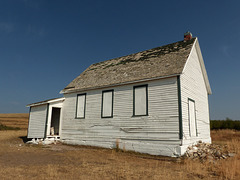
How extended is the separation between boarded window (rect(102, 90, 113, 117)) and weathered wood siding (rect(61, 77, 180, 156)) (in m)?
0.30

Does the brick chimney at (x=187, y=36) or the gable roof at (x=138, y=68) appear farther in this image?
the brick chimney at (x=187, y=36)

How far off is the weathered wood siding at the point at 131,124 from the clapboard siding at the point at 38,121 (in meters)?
1.85

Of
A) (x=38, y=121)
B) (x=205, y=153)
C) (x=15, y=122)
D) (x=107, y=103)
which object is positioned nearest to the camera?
(x=205, y=153)

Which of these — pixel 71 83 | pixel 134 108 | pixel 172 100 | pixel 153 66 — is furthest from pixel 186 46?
pixel 71 83

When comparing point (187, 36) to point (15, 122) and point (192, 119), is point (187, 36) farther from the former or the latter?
point (15, 122)

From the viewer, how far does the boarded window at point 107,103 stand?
45.2 ft

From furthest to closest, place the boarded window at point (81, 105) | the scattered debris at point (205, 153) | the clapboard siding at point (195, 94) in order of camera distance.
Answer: the boarded window at point (81, 105) → the clapboard siding at point (195, 94) → the scattered debris at point (205, 153)

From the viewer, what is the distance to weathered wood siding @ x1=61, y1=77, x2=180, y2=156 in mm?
11188

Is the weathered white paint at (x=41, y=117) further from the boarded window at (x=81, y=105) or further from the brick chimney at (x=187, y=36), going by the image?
the brick chimney at (x=187, y=36)

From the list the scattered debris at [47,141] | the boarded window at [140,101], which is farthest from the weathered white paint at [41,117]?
the boarded window at [140,101]

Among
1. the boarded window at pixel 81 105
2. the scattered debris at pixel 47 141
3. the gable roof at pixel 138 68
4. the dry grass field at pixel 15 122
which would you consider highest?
the gable roof at pixel 138 68

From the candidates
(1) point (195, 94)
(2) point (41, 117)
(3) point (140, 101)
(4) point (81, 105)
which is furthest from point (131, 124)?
(2) point (41, 117)

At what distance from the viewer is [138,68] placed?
14.3 metres

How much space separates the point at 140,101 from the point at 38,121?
362 inches
